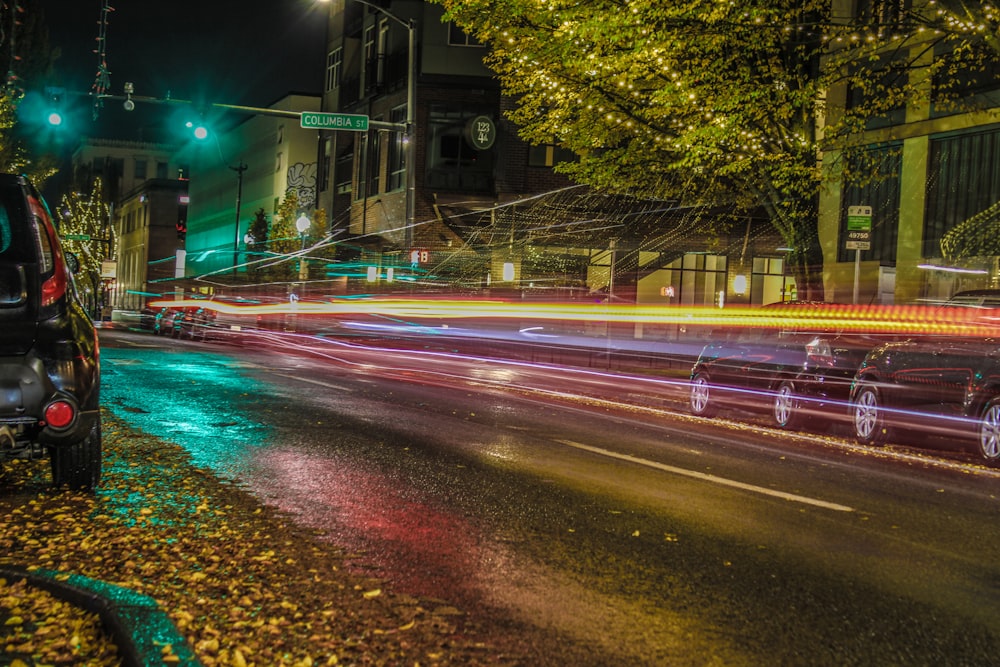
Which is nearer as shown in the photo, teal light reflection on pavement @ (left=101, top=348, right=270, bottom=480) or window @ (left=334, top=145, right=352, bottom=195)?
teal light reflection on pavement @ (left=101, top=348, right=270, bottom=480)

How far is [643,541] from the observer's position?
609cm

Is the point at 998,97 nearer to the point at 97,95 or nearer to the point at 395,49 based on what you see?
the point at 97,95

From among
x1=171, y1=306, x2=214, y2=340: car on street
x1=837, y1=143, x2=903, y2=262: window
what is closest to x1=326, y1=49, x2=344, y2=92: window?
x1=171, y1=306, x2=214, y2=340: car on street

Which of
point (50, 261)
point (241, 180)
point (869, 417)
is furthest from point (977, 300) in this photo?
point (241, 180)

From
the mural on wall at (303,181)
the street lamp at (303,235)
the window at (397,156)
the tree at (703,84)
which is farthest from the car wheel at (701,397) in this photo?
the mural on wall at (303,181)

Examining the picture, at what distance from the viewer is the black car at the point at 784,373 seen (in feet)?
43.7

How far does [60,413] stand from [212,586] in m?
1.99

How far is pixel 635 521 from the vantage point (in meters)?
6.64

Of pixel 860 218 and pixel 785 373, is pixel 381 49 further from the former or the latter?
pixel 785 373

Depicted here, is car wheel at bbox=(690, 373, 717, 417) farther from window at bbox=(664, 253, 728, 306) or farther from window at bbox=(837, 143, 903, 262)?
window at bbox=(664, 253, 728, 306)

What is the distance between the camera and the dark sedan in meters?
10.8

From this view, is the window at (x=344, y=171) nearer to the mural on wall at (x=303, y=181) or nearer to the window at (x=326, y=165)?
the window at (x=326, y=165)

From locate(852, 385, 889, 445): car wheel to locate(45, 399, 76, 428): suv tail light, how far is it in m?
9.63

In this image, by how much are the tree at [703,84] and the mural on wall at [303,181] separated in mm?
41895
